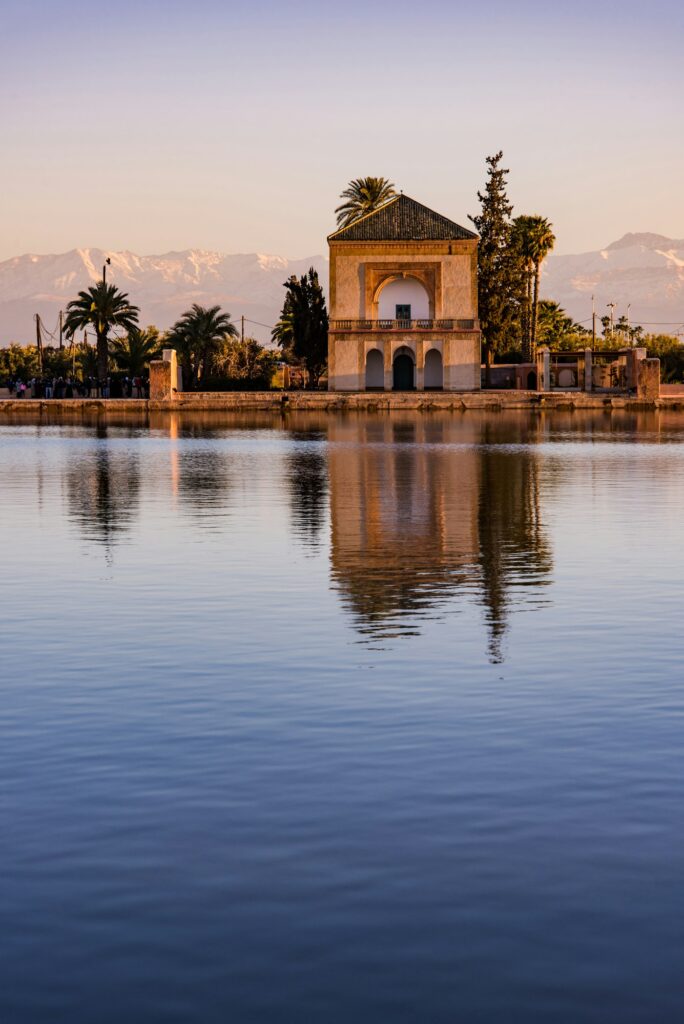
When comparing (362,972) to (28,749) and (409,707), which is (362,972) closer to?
(28,749)

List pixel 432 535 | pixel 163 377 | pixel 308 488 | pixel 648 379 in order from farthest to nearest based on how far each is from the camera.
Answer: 1. pixel 648 379
2. pixel 163 377
3. pixel 308 488
4. pixel 432 535

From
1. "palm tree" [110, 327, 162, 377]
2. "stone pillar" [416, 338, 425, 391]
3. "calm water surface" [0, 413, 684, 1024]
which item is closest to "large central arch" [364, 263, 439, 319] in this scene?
"stone pillar" [416, 338, 425, 391]

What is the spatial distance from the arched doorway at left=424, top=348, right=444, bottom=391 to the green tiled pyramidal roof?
5.99 meters

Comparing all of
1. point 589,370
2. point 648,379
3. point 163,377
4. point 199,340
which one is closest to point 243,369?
point 199,340

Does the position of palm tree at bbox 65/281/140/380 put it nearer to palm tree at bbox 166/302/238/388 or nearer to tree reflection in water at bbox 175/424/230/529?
palm tree at bbox 166/302/238/388

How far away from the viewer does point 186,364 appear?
301 feet

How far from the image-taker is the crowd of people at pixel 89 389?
8494cm

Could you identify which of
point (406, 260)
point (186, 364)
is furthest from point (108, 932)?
point (186, 364)

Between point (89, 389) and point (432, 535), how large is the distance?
71.4 meters

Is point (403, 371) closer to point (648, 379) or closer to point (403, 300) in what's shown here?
point (403, 300)

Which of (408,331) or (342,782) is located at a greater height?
(408,331)

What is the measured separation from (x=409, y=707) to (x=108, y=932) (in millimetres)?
3785

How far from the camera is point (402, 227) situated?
80188mm

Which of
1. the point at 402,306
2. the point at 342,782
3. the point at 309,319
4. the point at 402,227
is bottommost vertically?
the point at 342,782
